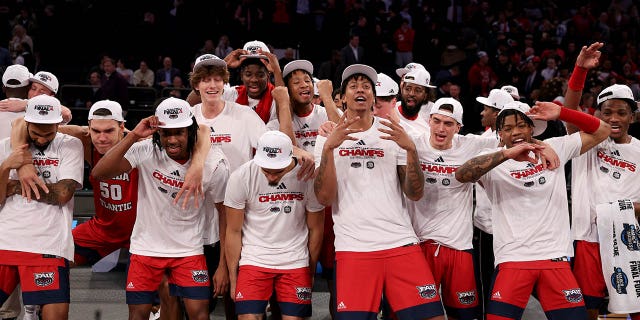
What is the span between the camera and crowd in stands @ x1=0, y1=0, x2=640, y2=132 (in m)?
15.4

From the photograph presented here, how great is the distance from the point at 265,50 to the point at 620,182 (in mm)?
3498

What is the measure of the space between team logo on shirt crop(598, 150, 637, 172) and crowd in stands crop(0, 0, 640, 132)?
700 cm

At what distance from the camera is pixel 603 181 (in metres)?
7.25

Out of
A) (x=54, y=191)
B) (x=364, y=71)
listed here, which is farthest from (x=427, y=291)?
(x=54, y=191)

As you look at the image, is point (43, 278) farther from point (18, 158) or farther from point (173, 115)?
point (173, 115)

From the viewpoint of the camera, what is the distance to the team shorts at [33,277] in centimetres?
667

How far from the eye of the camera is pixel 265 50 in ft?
26.6

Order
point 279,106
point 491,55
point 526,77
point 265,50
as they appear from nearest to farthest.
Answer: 1. point 279,106
2. point 265,50
3. point 526,77
4. point 491,55

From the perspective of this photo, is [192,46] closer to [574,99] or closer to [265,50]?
[265,50]

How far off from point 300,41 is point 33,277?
35.1ft

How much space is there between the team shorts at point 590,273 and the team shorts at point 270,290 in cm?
239

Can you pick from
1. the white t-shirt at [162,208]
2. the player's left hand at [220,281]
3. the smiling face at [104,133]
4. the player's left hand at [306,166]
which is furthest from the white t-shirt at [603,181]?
the smiling face at [104,133]

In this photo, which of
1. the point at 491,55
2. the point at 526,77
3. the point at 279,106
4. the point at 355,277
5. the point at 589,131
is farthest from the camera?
the point at 491,55

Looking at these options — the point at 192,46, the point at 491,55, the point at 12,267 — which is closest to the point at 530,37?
the point at 491,55
